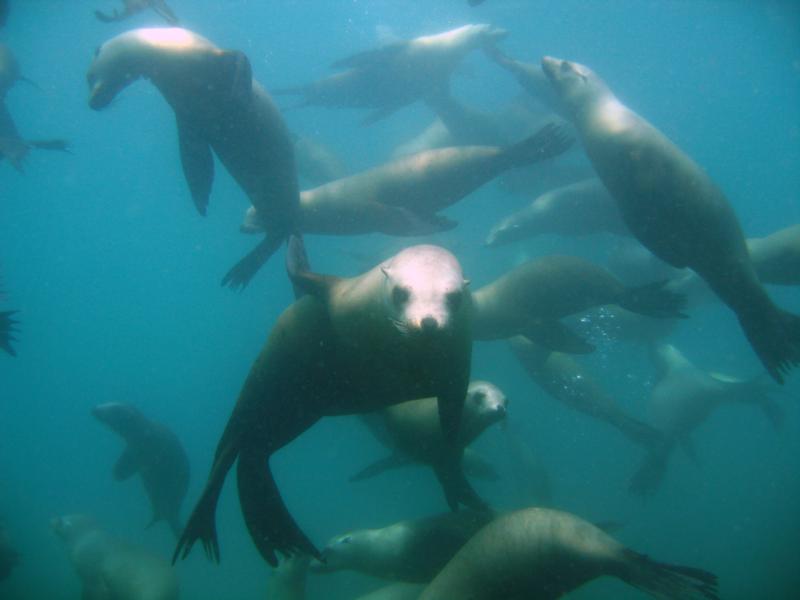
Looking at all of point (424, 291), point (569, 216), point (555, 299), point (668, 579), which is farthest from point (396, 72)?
point (668, 579)

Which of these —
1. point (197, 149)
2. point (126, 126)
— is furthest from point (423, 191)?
point (126, 126)

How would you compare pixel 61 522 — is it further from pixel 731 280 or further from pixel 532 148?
pixel 731 280

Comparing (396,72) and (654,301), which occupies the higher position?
(396,72)

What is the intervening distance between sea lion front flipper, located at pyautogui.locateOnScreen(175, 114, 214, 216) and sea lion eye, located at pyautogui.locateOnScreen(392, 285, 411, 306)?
12.9 feet

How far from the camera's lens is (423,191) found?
6027 mm

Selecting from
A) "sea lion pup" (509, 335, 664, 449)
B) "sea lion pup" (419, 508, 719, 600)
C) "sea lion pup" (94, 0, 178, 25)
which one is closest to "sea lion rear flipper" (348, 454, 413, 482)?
"sea lion pup" (419, 508, 719, 600)

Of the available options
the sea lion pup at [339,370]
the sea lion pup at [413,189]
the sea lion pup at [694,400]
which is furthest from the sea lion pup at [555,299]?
the sea lion pup at [694,400]

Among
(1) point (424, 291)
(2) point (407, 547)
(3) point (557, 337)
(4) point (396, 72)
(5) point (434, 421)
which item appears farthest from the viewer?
(4) point (396, 72)

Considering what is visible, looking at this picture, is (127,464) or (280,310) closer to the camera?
(127,464)

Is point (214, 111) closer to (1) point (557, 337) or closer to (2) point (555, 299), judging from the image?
(2) point (555, 299)

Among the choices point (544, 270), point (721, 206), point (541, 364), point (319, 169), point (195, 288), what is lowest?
point (195, 288)

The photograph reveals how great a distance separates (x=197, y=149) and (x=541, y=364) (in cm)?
545

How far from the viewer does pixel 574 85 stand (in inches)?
215

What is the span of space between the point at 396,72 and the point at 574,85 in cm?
511
